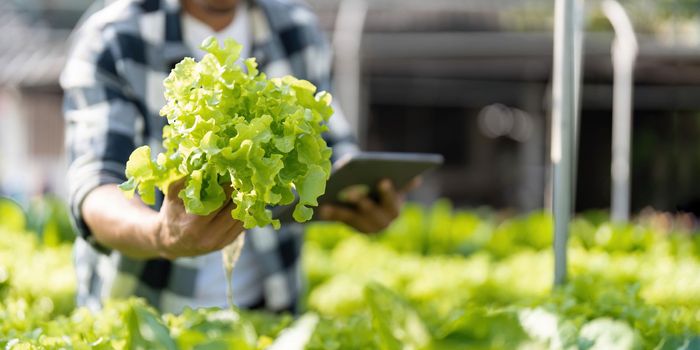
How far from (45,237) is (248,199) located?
3.65 metres

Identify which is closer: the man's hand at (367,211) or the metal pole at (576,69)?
the metal pole at (576,69)

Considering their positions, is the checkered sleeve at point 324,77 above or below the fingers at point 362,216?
above

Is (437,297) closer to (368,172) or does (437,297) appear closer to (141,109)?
(368,172)

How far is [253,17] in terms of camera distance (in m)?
2.79

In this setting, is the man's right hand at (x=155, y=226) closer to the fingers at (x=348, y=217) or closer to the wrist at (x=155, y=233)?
the wrist at (x=155, y=233)

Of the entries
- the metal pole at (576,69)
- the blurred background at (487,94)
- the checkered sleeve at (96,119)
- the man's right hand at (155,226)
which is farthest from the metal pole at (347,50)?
the man's right hand at (155,226)

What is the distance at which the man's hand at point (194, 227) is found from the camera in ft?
5.68

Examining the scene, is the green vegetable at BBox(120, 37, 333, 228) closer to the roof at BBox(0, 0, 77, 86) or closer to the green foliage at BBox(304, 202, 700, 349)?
the green foliage at BBox(304, 202, 700, 349)

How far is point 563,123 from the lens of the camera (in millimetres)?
2357

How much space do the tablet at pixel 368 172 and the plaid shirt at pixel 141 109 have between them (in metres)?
0.28

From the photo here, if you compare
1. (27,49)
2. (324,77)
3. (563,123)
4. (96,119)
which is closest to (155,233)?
(96,119)

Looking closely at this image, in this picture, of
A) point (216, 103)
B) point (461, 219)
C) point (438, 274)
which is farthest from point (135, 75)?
point (461, 219)

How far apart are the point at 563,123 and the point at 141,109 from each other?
1089 mm

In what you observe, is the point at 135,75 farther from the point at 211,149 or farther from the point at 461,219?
the point at 461,219
